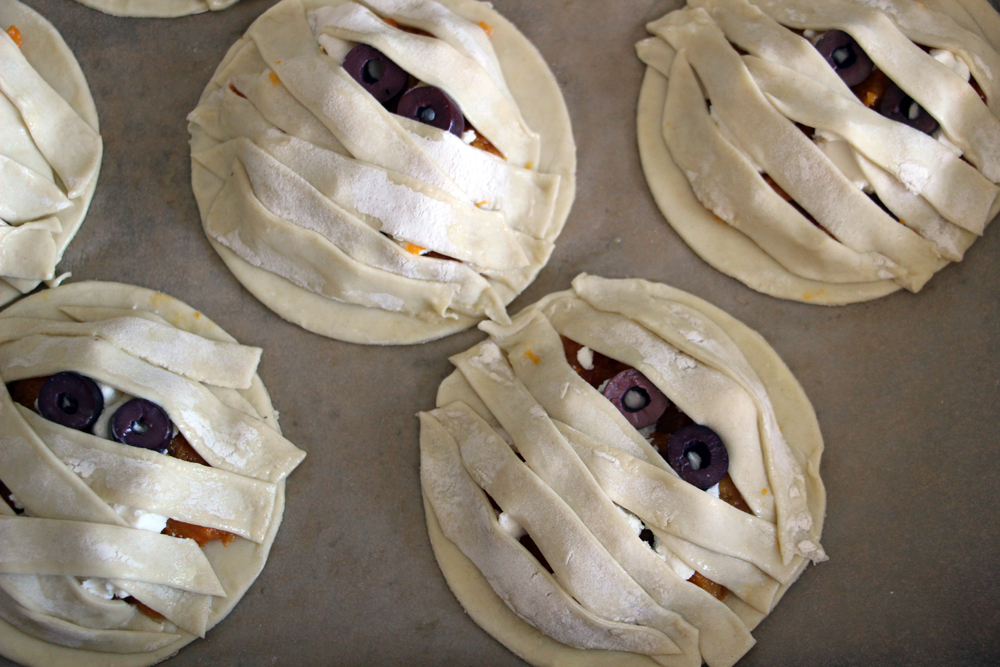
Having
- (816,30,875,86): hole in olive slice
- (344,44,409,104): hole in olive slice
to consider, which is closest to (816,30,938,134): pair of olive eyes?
(816,30,875,86): hole in olive slice

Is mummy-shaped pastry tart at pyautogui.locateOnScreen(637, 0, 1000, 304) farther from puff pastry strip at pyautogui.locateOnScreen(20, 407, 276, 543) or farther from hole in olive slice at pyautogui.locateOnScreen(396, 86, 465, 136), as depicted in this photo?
puff pastry strip at pyautogui.locateOnScreen(20, 407, 276, 543)

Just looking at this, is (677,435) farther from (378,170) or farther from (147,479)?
(147,479)

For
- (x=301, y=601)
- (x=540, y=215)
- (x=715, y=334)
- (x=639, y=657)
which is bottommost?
(x=301, y=601)

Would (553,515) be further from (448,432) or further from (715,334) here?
(715,334)

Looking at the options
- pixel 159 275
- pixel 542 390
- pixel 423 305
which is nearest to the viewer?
pixel 542 390

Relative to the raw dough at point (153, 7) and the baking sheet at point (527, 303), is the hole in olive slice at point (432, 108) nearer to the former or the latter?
the baking sheet at point (527, 303)

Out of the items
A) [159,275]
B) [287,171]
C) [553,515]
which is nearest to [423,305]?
[287,171]

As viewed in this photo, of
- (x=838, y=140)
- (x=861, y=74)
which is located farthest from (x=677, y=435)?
(x=861, y=74)
